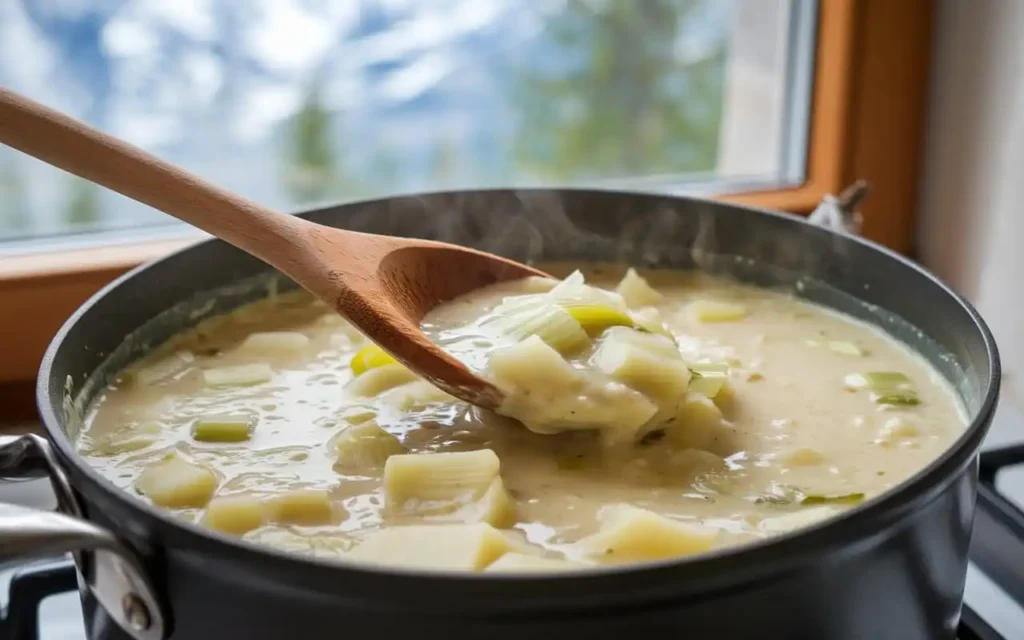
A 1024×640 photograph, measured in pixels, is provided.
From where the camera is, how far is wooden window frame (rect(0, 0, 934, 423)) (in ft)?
4.99

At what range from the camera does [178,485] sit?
978 mm

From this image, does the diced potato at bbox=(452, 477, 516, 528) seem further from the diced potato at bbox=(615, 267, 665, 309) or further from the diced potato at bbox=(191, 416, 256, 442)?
the diced potato at bbox=(615, 267, 665, 309)

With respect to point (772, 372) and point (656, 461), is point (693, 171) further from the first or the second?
point (656, 461)

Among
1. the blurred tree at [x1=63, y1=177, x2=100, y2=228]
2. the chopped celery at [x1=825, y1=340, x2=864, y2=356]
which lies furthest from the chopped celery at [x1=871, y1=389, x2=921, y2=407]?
the blurred tree at [x1=63, y1=177, x2=100, y2=228]

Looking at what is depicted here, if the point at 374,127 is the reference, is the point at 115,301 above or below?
below

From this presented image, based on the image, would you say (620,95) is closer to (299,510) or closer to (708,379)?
(708,379)

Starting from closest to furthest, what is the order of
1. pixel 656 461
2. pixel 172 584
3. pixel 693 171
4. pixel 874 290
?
pixel 172 584 → pixel 656 461 → pixel 874 290 → pixel 693 171

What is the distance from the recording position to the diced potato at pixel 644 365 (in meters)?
1.01

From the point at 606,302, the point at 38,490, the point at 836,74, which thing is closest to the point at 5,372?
the point at 38,490

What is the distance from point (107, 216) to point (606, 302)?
0.86 meters

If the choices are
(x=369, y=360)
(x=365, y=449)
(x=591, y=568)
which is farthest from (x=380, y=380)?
(x=591, y=568)

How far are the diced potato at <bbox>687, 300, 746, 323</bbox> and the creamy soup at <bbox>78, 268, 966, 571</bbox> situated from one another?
0.04 metres

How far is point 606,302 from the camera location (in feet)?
3.65

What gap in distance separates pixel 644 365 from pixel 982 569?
1.54 feet
